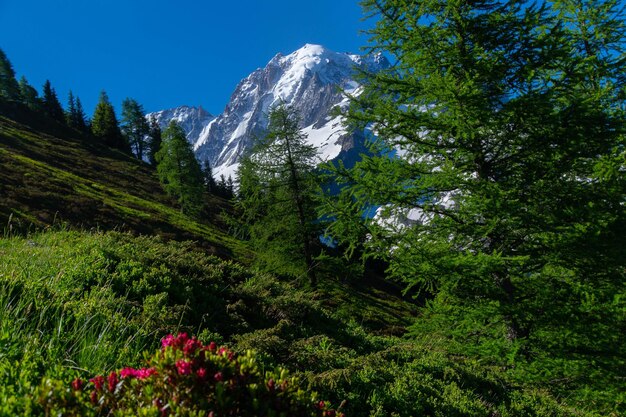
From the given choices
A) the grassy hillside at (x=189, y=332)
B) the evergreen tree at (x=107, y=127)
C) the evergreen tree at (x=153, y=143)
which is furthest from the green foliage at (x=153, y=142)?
the grassy hillside at (x=189, y=332)

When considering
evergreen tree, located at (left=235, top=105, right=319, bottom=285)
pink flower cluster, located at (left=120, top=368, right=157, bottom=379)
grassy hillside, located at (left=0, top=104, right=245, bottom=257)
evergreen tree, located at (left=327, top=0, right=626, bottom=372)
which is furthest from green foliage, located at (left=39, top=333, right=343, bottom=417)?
evergreen tree, located at (left=235, top=105, right=319, bottom=285)

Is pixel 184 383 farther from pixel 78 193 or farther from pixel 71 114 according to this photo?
pixel 71 114

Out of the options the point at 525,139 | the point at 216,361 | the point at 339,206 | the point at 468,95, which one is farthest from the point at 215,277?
the point at 525,139

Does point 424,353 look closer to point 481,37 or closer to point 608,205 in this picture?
point 608,205

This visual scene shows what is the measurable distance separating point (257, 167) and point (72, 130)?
68.7 m

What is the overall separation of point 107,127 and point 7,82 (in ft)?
58.5

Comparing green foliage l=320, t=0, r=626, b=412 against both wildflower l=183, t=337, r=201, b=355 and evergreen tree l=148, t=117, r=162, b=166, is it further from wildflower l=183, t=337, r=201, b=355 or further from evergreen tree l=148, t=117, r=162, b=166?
evergreen tree l=148, t=117, r=162, b=166

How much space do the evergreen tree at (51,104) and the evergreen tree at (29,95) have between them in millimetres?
1891

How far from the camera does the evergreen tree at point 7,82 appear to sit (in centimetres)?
6769

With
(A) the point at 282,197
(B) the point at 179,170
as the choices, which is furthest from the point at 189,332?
(B) the point at 179,170

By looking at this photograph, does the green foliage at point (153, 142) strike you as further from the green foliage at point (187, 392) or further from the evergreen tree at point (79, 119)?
the green foliage at point (187, 392)

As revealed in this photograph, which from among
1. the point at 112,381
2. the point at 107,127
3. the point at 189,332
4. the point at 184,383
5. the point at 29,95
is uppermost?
the point at 29,95

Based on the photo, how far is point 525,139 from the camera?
665cm

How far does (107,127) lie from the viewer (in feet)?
246
